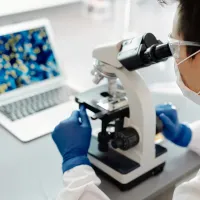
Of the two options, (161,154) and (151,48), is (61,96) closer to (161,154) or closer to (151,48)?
(161,154)

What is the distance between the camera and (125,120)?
1229 millimetres

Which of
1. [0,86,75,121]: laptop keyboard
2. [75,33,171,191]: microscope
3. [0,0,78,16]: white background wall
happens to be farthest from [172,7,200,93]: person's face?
[0,0,78,16]: white background wall

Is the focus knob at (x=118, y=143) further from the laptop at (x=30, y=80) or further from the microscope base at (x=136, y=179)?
the laptop at (x=30, y=80)

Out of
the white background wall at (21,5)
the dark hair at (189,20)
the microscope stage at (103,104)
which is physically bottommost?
the microscope stage at (103,104)

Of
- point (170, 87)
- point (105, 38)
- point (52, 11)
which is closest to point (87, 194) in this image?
point (170, 87)

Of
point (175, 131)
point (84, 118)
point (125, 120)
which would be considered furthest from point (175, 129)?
point (84, 118)

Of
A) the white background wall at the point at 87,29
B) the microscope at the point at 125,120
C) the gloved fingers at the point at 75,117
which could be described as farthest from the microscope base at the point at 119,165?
the white background wall at the point at 87,29

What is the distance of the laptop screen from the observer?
1.59 m

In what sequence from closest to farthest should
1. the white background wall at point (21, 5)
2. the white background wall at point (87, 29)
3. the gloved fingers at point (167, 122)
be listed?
1. the gloved fingers at point (167, 122)
2. the white background wall at point (21, 5)
3. the white background wall at point (87, 29)

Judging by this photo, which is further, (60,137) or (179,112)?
(179,112)

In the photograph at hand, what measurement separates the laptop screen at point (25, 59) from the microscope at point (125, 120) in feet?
1.49

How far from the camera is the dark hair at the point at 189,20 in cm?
85

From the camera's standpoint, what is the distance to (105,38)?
2.17 metres

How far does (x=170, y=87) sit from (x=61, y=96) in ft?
1.69
